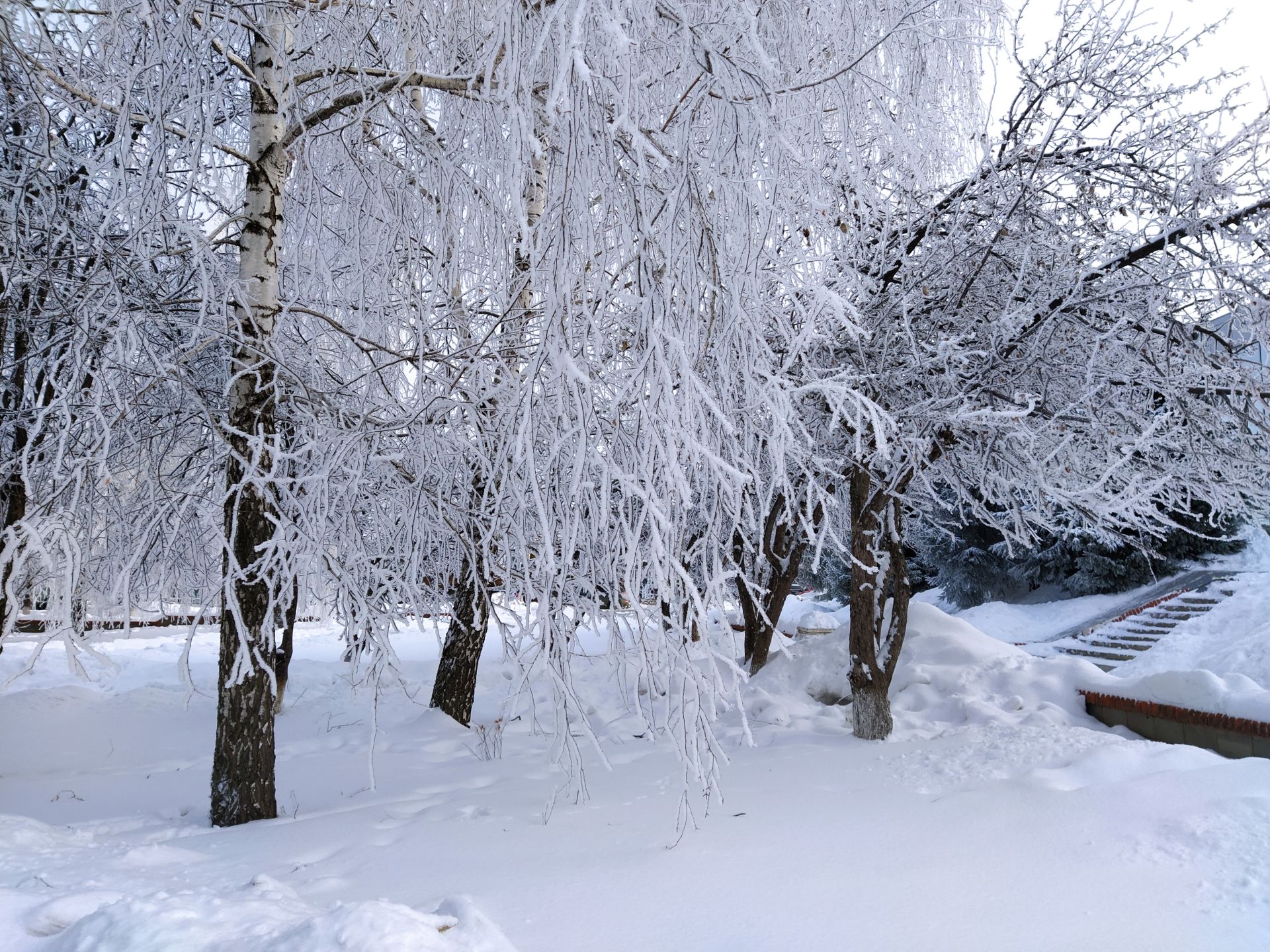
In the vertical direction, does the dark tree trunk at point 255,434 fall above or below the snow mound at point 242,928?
above

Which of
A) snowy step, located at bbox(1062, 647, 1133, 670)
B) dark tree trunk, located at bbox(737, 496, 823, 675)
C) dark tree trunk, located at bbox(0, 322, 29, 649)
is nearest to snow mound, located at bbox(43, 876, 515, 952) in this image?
dark tree trunk, located at bbox(0, 322, 29, 649)

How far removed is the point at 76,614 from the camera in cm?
651

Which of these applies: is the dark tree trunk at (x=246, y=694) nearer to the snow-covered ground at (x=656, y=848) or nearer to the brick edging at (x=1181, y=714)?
the snow-covered ground at (x=656, y=848)

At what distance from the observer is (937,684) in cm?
776

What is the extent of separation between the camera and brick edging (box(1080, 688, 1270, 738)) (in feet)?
19.8

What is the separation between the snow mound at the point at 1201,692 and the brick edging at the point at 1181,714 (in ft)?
0.16

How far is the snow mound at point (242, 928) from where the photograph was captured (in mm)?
2231

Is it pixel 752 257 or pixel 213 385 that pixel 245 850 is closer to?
pixel 213 385

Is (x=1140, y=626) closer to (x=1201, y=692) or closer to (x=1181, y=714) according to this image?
→ (x=1201, y=692)

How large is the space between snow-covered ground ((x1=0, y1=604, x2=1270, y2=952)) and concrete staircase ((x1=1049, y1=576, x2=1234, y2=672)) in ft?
19.4

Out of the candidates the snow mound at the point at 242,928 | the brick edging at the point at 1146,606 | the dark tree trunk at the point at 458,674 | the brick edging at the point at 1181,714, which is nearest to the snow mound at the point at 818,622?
the brick edging at the point at 1146,606

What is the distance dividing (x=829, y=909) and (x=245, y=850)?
105 inches

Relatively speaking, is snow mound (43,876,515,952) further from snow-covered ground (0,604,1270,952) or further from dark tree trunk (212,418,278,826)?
dark tree trunk (212,418,278,826)

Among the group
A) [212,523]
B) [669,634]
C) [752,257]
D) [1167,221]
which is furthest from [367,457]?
[1167,221]
